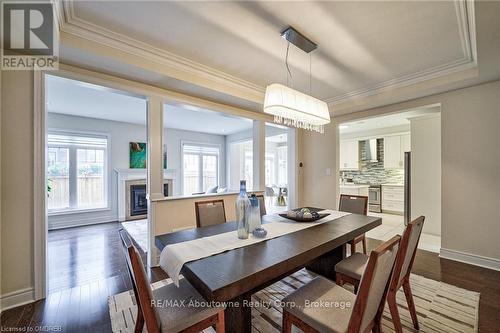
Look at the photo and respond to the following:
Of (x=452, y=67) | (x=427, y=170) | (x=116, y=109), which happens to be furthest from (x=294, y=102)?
(x=116, y=109)

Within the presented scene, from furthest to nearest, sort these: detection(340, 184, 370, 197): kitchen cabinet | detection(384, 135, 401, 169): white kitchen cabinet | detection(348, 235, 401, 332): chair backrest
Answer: detection(340, 184, 370, 197): kitchen cabinet
detection(384, 135, 401, 169): white kitchen cabinet
detection(348, 235, 401, 332): chair backrest

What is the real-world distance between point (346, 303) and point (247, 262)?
0.64m

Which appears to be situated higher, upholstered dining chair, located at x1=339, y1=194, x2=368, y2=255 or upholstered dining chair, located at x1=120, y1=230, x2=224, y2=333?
upholstered dining chair, located at x1=339, y1=194, x2=368, y2=255

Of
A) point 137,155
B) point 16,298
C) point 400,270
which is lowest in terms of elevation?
point 16,298

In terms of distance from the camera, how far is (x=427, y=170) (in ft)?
13.5

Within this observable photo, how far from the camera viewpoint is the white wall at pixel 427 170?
3.99m

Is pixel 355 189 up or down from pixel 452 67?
down

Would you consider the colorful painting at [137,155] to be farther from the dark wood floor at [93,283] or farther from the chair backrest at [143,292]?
the chair backrest at [143,292]

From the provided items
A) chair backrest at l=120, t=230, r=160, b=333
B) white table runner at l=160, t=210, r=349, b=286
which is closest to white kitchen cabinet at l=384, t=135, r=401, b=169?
white table runner at l=160, t=210, r=349, b=286

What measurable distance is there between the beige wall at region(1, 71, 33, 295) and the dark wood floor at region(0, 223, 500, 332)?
0.34 m

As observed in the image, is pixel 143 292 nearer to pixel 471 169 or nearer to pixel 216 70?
pixel 216 70

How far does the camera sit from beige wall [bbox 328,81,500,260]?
8.87 ft

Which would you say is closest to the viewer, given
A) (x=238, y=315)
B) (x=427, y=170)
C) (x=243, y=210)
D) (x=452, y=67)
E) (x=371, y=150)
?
(x=238, y=315)

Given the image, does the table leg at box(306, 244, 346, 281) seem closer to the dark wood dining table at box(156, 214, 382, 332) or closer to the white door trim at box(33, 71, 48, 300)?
the dark wood dining table at box(156, 214, 382, 332)
